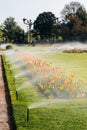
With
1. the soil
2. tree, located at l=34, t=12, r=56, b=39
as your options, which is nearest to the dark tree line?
tree, located at l=34, t=12, r=56, b=39

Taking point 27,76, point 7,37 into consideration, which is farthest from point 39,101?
point 7,37

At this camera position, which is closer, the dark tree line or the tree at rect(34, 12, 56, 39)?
the dark tree line

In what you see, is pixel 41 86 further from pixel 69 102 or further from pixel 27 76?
pixel 27 76

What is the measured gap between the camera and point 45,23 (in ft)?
327

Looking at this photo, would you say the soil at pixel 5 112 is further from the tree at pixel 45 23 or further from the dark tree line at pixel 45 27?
the tree at pixel 45 23

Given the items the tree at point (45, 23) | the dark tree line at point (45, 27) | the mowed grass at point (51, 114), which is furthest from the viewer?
the tree at point (45, 23)

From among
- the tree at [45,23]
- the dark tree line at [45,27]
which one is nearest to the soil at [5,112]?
the dark tree line at [45,27]

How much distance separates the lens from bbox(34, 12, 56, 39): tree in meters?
94.8

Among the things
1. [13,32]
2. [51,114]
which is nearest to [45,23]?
[13,32]

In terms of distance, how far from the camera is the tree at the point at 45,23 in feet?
311

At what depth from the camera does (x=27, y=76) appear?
55.7 ft

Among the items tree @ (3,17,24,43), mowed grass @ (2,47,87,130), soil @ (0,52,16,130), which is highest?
mowed grass @ (2,47,87,130)

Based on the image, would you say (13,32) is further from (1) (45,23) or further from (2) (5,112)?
(2) (5,112)

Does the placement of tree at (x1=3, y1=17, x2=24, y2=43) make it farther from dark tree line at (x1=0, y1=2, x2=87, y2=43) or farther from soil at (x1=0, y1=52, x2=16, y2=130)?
soil at (x1=0, y1=52, x2=16, y2=130)
